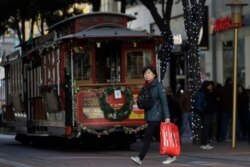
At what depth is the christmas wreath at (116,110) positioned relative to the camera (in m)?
18.8

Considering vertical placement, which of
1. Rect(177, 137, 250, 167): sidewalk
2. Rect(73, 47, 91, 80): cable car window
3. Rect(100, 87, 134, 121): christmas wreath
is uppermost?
Rect(73, 47, 91, 80): cable car window

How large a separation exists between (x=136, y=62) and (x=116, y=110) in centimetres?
163

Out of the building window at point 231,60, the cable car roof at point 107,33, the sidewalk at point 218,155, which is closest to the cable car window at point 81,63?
the cable car roof at point 107,33

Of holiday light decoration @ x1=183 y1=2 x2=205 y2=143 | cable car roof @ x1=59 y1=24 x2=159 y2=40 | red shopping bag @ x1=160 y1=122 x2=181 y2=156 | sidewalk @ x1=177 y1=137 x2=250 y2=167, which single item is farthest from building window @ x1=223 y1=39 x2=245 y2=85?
red shopping bag @ x1=160 y1=122 x2=181 y2=156

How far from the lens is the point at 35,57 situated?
2231cm

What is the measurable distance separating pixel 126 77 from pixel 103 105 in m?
1.21

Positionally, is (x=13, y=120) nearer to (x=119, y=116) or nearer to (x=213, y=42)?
(x=119, y=116)

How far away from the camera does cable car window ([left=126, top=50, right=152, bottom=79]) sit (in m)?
19.6

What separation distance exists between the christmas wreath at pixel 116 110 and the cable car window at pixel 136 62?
28.7 inches

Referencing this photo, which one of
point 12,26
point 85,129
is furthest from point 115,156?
point 12,26

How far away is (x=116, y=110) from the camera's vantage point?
1886cm

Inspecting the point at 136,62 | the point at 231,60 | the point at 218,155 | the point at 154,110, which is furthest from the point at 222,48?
the point at 154,110

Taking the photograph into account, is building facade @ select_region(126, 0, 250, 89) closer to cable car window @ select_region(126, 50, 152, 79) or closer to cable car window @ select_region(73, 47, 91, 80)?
cable car window @ select_region(126, 50, 152, 79)

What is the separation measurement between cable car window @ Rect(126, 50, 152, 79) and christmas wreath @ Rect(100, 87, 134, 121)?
28.7 inches
